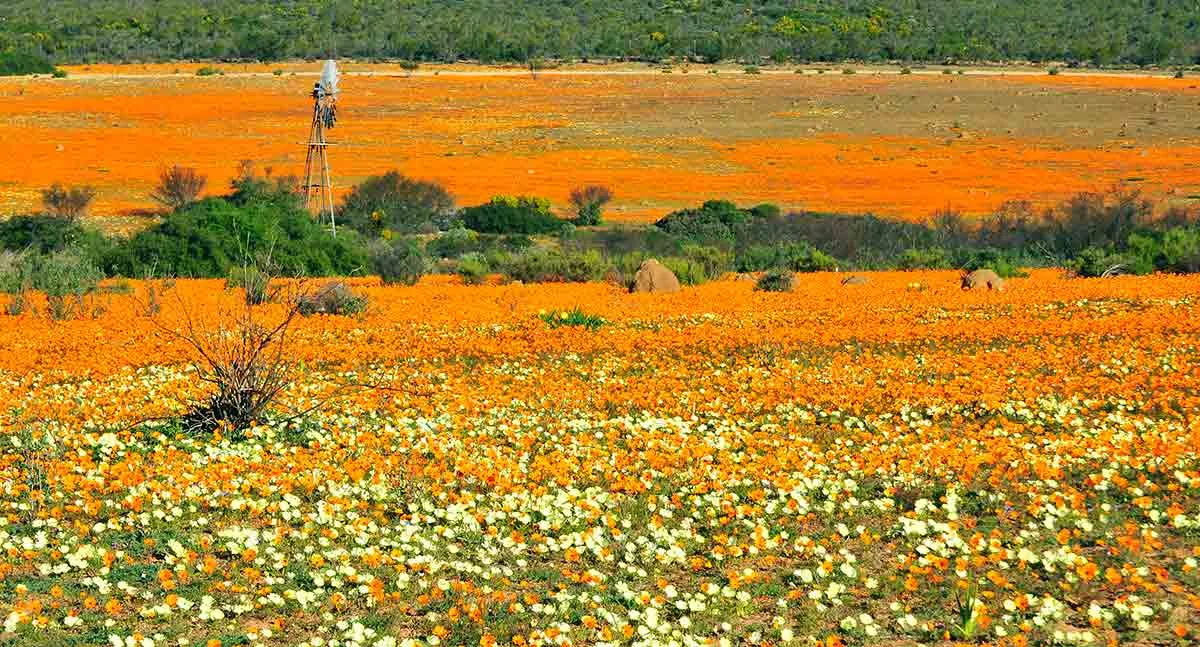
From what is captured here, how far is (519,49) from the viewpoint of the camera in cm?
12331

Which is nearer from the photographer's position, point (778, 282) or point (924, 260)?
point (778, 282)

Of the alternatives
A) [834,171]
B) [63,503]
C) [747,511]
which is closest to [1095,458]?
[747,511]

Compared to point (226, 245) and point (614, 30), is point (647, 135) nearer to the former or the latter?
point (226, 245)

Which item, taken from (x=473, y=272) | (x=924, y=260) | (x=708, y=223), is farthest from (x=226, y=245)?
(x=924, y=260)

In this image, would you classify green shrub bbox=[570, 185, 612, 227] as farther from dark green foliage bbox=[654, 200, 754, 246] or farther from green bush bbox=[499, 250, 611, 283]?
green bush bbox=[499, 250, 611, 283]

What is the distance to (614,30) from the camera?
138m

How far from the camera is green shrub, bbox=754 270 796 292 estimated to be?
27.1 metres

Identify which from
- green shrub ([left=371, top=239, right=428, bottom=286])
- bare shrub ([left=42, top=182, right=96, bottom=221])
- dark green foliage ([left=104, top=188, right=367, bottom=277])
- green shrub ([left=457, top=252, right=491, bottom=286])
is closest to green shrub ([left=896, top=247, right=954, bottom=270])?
green shrub ([left=457, top=252, right=491, bottom=286])

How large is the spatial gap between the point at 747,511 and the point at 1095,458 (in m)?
3.46

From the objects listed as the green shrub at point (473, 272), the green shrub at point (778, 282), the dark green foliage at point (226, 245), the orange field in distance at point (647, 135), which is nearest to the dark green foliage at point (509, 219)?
the orange field in distance at point (647, 135)

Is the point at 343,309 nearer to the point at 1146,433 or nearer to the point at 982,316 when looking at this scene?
the point at 982,316

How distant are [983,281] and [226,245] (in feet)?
57.9

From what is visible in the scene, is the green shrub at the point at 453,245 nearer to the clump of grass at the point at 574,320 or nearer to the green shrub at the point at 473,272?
the green shrub at the point at 473,272

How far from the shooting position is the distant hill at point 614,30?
12425 cm
